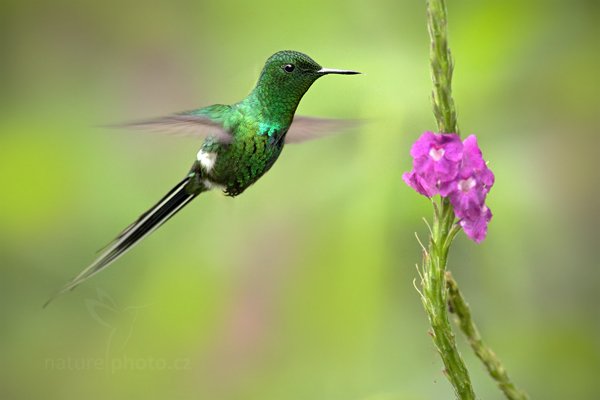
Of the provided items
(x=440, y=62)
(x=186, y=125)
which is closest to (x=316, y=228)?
(x=186, y=125)

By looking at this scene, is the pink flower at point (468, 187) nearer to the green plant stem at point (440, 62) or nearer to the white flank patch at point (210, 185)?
the green plant stem at point (440, 62)

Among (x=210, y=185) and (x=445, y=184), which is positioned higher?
(x=445, y=184)

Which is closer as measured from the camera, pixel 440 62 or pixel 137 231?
pixel 440 62

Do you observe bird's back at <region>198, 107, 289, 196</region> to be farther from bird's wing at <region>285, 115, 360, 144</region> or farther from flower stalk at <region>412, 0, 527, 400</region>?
flower stalk at <region>412, 0, 527, 400</region>

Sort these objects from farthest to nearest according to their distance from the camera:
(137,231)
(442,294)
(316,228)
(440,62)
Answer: (316,228) < (137,231) < (442,294) < (440,62)

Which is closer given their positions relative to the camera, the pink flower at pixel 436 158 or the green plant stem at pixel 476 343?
the pink flower at pixel 436 158

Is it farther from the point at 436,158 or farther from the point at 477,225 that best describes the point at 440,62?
the point at 477,225

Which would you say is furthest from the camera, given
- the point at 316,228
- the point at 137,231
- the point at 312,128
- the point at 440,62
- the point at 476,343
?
the point at 316,228

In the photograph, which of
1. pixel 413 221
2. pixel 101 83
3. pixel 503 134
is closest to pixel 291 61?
pixel 413 221

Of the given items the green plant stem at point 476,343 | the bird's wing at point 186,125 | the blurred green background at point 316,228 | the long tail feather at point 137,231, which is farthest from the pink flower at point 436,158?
the blurred green background at point 316,228
